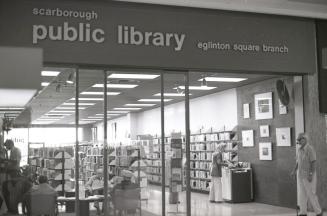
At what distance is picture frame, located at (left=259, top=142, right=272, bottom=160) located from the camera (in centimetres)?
1187

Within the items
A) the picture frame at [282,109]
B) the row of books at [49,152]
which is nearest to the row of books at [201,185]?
the picture frame at [282,109]

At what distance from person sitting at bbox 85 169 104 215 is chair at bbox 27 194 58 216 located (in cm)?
62

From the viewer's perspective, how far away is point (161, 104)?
809 centimetres

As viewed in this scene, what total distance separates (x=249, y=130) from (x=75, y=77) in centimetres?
683

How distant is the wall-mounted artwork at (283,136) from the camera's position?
1111 cm

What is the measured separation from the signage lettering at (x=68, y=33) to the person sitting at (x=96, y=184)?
93.0 inches

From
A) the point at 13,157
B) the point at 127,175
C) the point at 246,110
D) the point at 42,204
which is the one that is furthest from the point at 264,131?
the point at 13,157

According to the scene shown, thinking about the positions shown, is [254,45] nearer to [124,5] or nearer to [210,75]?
[124,5]

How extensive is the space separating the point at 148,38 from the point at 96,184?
274 centimetres

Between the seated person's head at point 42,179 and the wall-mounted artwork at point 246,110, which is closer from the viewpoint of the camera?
the seated person's head at point 42,179

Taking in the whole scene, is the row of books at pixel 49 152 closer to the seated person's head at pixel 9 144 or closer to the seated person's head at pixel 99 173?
the seated person's head at pixel 9 144

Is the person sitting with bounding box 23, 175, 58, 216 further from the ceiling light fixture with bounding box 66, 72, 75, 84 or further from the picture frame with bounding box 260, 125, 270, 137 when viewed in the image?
the picture frame with bounding box 260, 125, 270, 137

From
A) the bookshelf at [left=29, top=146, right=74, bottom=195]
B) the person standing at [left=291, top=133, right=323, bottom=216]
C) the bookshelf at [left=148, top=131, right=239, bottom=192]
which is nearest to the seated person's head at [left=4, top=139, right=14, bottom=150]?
the bookshelf at [left=29, top=146, right=74, bottom=195]

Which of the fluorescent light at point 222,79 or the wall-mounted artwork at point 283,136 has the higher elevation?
the fluorescent light at point 222,79
